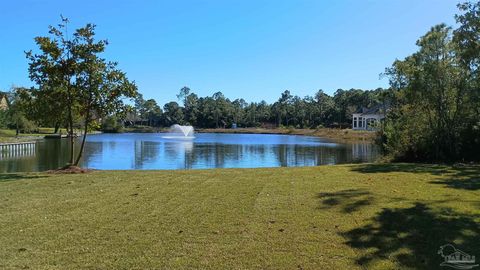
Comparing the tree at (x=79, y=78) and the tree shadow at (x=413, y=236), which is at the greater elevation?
the tree at (x=79, y=78)

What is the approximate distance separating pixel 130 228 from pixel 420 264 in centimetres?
439

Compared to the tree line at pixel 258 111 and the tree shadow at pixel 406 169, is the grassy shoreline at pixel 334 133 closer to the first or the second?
the tree line at pixel 258 111

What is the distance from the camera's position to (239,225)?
6.77 meters

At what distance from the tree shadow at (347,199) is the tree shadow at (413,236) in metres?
0.66

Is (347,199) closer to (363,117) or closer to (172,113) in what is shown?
(363,117)

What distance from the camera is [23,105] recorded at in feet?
51.1

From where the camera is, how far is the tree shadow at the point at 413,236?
5.37 meters

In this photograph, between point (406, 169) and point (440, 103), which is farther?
point (440, 103)

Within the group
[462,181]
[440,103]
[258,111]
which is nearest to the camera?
[462,181]

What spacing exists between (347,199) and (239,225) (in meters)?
2.99

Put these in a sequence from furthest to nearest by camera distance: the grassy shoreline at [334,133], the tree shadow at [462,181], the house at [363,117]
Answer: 1. the house at [363,117]
2. the grassy shoreline at [334,133]
3. the tree shadow at [462,181]

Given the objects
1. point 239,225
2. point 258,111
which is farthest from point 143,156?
point 258,111

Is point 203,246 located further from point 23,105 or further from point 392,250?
point 23,105

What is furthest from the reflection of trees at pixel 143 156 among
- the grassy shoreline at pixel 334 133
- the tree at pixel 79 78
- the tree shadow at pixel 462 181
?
the grassy shoreline at pixel 334 133
